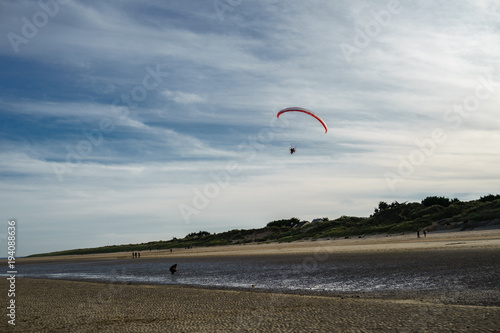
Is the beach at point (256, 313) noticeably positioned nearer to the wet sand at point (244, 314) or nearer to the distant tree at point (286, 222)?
the wet sand at point (244, 314)

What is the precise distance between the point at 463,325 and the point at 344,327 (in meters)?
3.09

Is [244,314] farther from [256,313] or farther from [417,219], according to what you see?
[417,219]

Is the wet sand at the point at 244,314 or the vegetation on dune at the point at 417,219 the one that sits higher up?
the vegetation on dune at the point at 417,219

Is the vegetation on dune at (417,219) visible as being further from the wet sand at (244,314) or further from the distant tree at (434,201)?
the wet sand at (244,314)

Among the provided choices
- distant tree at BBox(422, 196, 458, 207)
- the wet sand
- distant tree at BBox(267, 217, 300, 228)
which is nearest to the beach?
the wet sand

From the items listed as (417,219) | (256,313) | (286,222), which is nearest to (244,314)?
(256,313)

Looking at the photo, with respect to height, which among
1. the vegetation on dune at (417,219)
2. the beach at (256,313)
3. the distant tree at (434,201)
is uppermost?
the distant tree at (434,201)

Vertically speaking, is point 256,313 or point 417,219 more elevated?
point 417,219

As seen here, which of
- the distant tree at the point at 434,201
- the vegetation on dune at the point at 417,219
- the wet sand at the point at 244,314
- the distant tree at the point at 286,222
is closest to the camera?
the wet sand at the point at 244,314

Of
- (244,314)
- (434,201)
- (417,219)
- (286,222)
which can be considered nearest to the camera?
(244,314)

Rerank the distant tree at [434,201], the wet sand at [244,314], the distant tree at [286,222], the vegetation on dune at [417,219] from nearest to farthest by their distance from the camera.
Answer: the wet sand at [244,314]
the vegetation on dune at [417,219]
the distant tree at [434,201]
the distant tree at [286,222]

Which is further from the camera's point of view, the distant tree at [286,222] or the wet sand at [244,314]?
the distant tree at [286,222]

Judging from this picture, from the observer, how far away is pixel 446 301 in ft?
43.8

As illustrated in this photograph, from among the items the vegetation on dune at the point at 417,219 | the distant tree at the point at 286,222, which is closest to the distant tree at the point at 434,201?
the vegetation on dune at the point at 417,219
